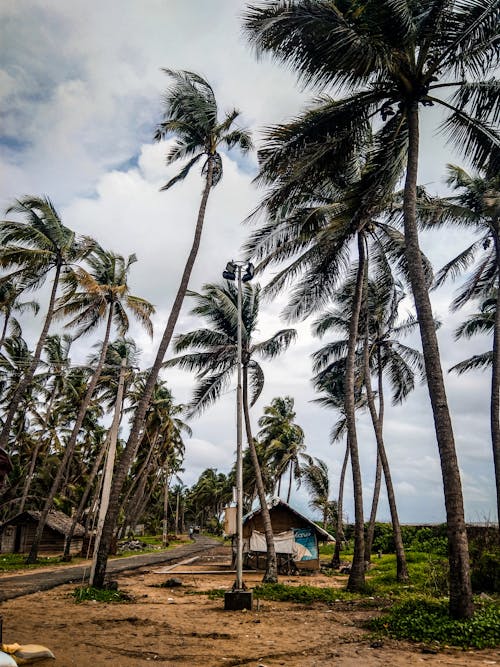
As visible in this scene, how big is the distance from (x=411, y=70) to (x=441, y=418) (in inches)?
278

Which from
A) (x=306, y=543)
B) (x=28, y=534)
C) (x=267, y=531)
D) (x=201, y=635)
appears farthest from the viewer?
(x=28, y=534)

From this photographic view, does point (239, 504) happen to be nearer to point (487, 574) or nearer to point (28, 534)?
point (487, 574)

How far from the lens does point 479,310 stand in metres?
23.7

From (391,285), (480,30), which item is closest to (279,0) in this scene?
(480,30)

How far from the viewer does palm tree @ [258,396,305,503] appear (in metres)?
37.6

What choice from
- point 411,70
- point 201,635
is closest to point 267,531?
point 201,635

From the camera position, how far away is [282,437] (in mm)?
38156

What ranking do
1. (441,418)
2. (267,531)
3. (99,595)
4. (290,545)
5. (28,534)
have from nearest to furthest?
(441,418)
(99,595)
(267,531)
(290,545)
(28,534)

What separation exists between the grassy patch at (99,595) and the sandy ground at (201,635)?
287mm

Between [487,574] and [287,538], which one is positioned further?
[287,538]

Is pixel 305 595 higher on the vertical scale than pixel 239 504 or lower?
lower

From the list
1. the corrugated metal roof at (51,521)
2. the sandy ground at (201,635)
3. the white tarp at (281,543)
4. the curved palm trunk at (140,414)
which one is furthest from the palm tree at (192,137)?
the corrugated metal roof at (51,521)

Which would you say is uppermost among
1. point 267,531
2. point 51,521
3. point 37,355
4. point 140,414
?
point 37,355

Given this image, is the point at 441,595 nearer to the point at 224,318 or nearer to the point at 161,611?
the point at 161,611
